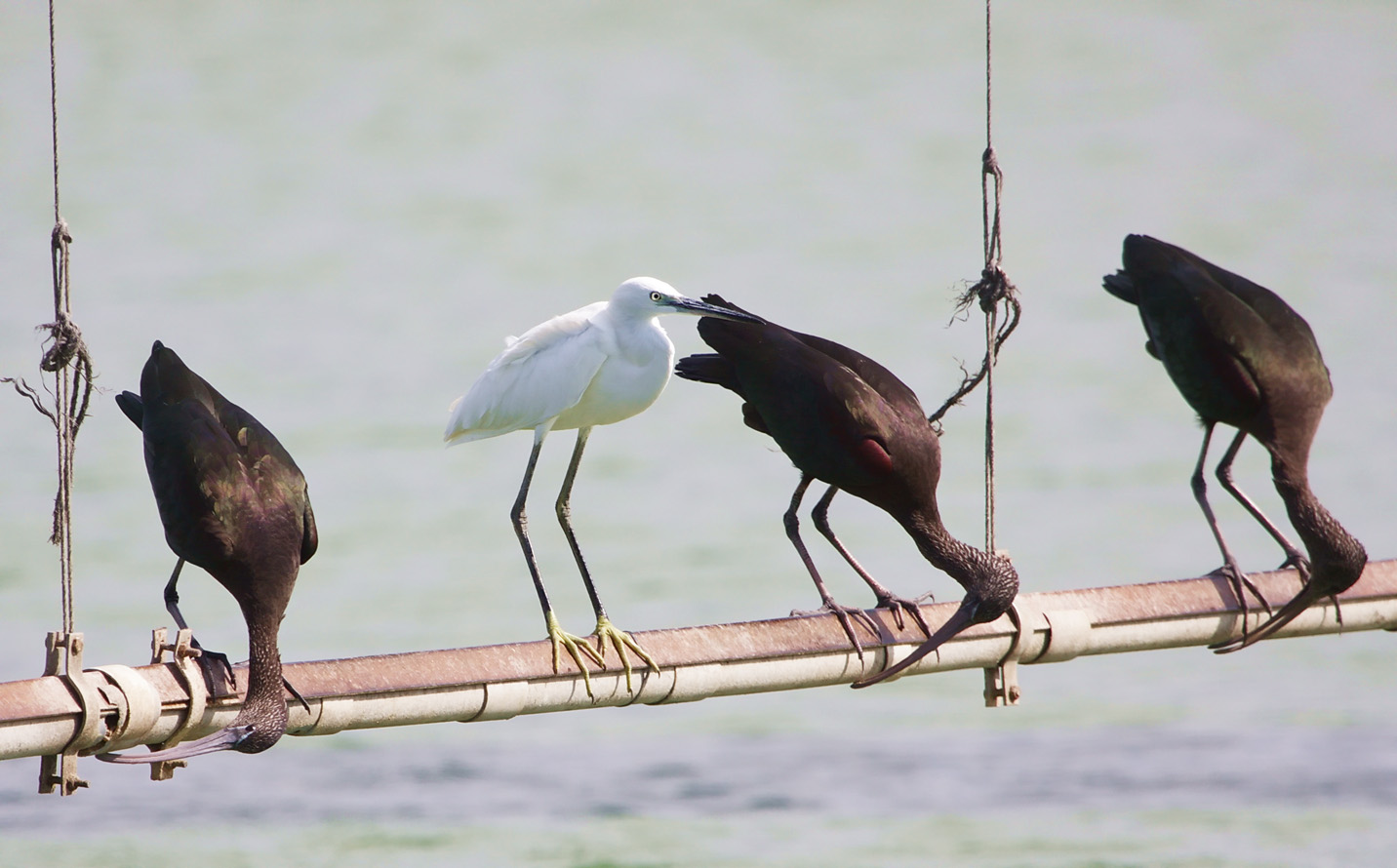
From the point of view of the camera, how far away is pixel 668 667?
14.7ft

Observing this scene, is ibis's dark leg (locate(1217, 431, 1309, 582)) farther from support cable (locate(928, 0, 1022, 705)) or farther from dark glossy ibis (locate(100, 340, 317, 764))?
dark glossy ibis (locate(100, 340, 317, 764))

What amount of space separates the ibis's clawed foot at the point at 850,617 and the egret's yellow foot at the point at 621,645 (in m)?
0.51

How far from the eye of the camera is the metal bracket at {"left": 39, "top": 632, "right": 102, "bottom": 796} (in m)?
3.71

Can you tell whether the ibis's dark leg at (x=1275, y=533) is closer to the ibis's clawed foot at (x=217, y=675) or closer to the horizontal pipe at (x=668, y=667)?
the horizontal pipe at (x=668, y=667)

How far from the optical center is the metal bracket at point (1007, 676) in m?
4.98

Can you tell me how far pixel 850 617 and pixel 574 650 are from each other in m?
0.79

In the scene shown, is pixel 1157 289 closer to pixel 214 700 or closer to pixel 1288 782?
pixel 214 700

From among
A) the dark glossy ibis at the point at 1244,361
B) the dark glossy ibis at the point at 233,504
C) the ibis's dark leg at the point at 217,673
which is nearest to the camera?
the ibis's dark leg at the point at 217,673

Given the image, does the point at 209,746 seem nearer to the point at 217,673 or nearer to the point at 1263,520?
the point at 217,673

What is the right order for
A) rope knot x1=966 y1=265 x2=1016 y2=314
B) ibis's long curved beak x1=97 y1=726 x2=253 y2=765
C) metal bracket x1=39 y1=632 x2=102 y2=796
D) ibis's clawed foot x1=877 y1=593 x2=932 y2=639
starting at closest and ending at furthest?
metal bracket x1=39 y1=632 x2=102 y2=796, ibis's long curved beak x1=97 y1=726 x2=253 y2=765, ibis's clawed foot x1=877 y1=593 x2=932 y2=639, rope knot x1=966 y1=265 x2=1016 y2=314

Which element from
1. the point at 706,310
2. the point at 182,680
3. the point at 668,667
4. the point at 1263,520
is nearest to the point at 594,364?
the point at 706,310

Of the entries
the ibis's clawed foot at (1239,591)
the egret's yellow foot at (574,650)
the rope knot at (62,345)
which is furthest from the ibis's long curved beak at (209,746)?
the ibis's clawed foot at (1239,591)

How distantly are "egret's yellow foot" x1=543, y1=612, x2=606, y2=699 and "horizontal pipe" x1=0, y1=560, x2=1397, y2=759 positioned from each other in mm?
24

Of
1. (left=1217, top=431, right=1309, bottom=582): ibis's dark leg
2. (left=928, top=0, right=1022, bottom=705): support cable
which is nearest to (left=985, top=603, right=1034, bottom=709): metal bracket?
(left=928, top=0, right=1022, bottom=705): support cable
